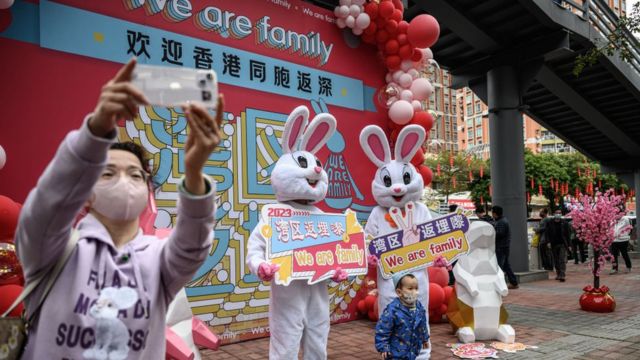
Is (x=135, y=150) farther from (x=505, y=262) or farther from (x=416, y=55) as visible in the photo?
(x=505, y=262)

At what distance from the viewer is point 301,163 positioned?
4.12m

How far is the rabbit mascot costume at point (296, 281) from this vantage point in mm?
3658

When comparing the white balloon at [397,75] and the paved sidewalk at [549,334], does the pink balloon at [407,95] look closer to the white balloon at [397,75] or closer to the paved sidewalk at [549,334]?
the white balloon at [397,75]

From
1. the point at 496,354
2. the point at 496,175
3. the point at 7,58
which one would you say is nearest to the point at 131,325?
the point at 7,58

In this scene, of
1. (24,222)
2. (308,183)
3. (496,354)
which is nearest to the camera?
(24,222)

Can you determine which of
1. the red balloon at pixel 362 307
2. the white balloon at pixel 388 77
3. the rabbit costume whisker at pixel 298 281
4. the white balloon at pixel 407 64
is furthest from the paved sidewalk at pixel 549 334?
the white balloon at pixel 407 64

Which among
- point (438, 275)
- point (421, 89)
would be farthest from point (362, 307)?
point (421, 89)

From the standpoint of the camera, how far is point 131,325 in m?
1.52

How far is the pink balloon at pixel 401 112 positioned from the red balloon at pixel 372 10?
3.90ft

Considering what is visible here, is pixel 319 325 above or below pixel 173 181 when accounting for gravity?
below

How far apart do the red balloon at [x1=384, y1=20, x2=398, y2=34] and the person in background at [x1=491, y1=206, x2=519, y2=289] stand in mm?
4182

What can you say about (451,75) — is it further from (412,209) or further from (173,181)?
(173,181)

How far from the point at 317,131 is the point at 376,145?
2.95ft

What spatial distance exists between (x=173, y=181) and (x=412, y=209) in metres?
2.42
